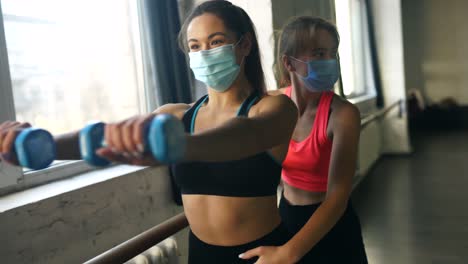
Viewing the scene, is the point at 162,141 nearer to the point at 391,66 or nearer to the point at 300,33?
the point at 300,33

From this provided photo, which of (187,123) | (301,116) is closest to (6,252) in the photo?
(187,123)

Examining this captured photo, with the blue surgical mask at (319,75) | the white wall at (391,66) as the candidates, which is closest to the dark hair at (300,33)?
the blue surgical mask at (319,75)

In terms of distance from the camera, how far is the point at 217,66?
3.42 feet

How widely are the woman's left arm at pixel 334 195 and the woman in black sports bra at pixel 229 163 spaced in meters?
0.03

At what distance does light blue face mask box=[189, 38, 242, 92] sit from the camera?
40.6 inches

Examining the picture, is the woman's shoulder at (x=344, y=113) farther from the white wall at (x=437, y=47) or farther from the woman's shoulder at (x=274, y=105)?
the white wall at (x=437, y=47)

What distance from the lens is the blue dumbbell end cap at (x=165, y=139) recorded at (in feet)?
1.84

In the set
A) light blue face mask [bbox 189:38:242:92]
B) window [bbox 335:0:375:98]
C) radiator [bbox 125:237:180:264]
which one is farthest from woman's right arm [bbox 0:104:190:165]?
window [bbox 335:0:375:98]

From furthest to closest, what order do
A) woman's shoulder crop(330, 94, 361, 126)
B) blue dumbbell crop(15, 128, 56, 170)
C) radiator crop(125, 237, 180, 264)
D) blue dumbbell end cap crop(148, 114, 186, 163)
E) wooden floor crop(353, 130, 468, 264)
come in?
wooden floor crop(353, 130, 468, 264)
radiator crop(125, 237, 180, 264)
woman's shoulder crop(330, 94, 361, 126)
blue dumbbell crop(15, 128, 56, 170)
blue dumbbell end cap crop(148, 114, 186, 163)

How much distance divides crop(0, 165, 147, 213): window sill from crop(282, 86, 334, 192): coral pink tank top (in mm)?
704

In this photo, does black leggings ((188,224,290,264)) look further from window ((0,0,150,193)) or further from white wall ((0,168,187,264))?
window ((0,0,150,193))

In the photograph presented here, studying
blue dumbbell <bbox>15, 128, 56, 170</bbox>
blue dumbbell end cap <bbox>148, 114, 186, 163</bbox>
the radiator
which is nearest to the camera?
blue dumbbell end cap <bbox>148, 114, 186, 163</bbox>

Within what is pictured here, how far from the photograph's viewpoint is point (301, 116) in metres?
1.52

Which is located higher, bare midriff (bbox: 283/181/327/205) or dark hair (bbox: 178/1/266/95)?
dark hair (bbox: 178/1/266/95)
